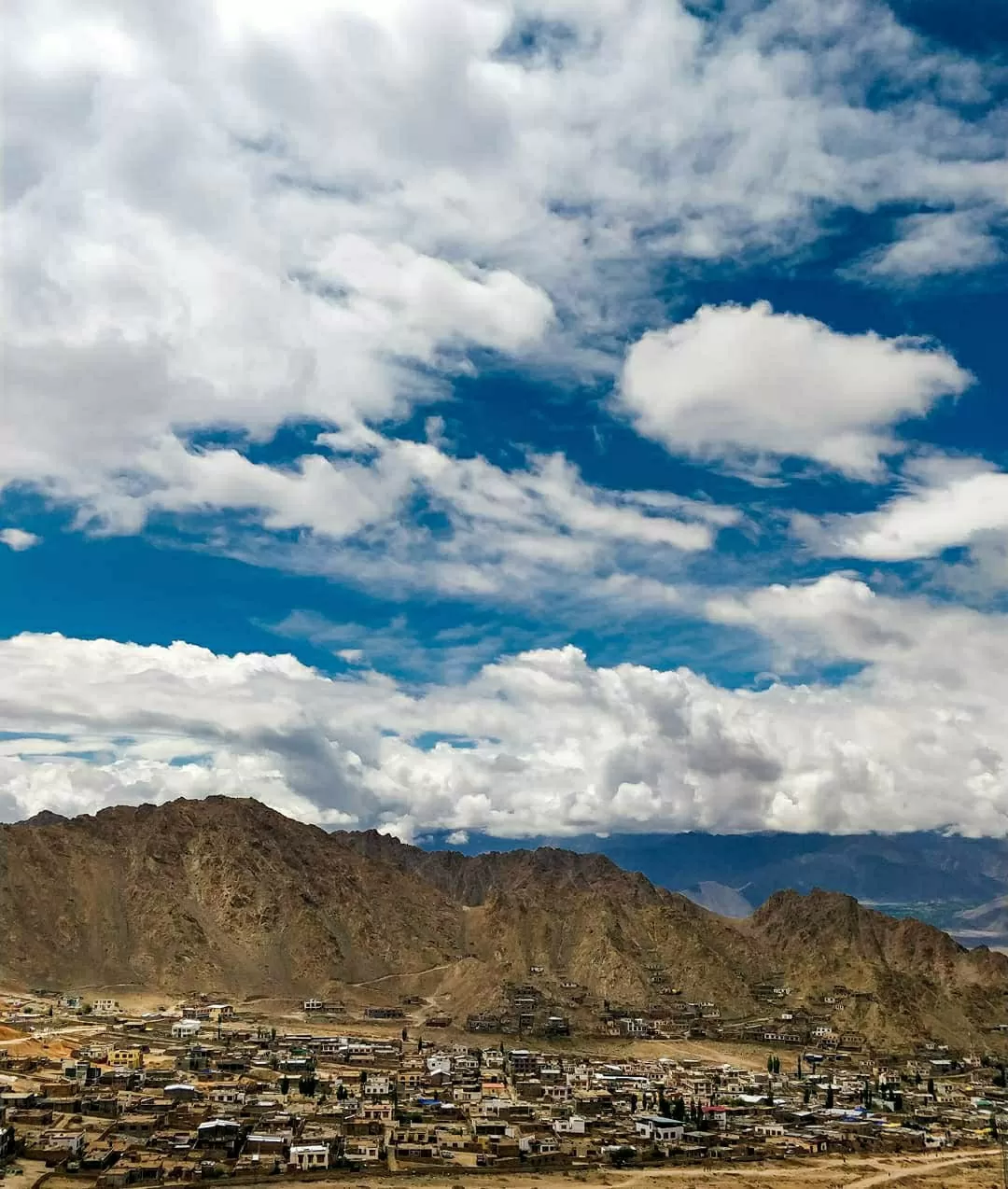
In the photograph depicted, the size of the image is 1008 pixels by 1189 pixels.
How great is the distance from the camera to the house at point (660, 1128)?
129 m

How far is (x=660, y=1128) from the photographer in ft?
437

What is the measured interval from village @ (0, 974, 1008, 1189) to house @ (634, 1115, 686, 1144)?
286mm

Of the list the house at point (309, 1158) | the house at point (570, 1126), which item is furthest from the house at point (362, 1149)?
the house at point (570, 1126)

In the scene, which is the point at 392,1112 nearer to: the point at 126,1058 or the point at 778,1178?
the point at 778,1178

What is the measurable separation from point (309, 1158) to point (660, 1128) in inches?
1740

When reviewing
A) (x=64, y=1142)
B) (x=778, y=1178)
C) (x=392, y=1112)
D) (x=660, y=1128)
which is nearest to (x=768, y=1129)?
(x=660, y=1128)

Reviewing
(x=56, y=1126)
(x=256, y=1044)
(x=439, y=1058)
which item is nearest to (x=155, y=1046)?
(x=256, y=1044)

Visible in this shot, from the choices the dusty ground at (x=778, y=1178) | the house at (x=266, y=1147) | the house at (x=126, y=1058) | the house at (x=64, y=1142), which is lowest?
the dusty ground at (x=778, y=1178)

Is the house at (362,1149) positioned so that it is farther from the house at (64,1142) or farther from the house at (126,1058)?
the house at (126,1058)

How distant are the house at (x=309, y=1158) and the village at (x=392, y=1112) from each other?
5.2 inches

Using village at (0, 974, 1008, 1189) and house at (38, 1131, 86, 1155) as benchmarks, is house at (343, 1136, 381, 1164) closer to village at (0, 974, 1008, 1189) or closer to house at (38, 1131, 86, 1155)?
village at (0, 974, 1008, 1189)

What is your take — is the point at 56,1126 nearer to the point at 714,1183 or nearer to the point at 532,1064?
the point at 714,1183

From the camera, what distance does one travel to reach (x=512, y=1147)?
120m

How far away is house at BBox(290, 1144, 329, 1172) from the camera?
10925cm
